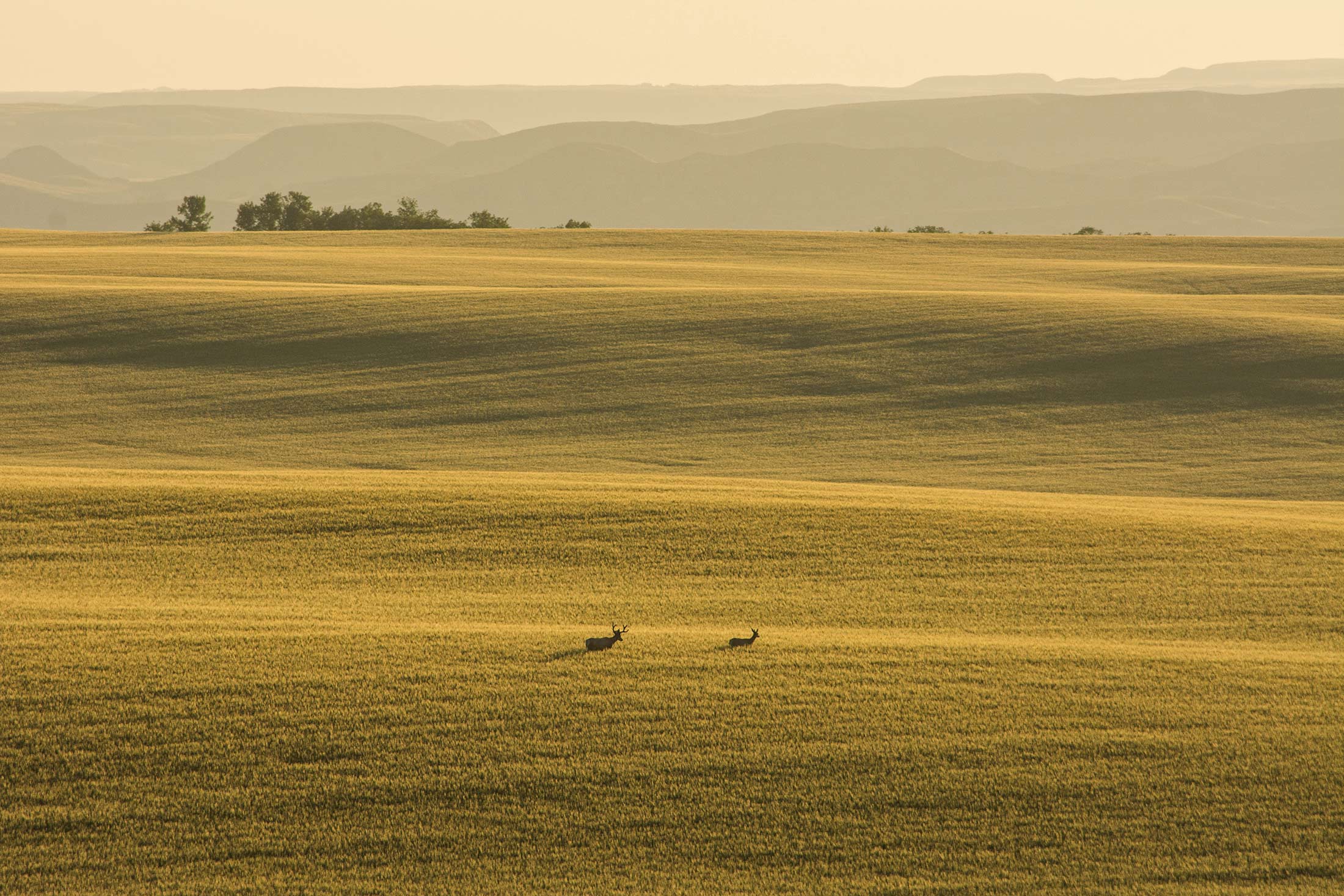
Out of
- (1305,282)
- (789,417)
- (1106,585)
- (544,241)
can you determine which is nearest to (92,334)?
(789,417)

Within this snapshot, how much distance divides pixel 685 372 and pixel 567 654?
74.3 feet

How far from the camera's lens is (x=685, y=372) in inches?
1265

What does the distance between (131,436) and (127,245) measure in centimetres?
3058

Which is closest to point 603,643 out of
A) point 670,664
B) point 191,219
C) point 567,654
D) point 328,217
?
point 567,654

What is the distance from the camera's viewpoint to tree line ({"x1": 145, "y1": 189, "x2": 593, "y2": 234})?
222 feet

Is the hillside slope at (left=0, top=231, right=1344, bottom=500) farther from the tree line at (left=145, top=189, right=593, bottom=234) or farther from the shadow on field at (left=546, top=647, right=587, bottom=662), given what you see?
the tree line at (left=145, top=189, right=593, bottom=234)

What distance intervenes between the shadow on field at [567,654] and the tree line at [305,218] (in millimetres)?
57942

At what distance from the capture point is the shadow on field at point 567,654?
31.9ft

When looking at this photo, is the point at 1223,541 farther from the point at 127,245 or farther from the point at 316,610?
the point at 127,245

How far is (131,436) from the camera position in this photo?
2711cm

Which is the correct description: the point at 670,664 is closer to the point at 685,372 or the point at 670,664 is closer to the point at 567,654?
the point at 567,654

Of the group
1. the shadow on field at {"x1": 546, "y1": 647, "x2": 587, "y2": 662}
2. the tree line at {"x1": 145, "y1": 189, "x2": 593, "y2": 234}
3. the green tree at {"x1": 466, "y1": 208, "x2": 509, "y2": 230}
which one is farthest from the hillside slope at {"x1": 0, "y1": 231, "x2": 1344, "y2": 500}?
the green tree at {"x1": 466, "y1": 208, "x2": 509, "y2": 230}

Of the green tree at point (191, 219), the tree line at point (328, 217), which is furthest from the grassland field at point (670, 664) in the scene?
the green tree at point (191, 219)

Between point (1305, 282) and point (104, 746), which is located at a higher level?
point (1305, 282)
